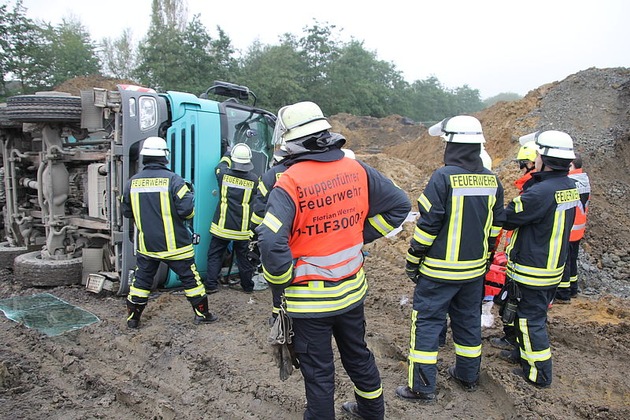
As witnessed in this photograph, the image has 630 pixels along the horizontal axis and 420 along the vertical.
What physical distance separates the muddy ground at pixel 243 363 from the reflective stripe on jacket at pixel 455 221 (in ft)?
3.13

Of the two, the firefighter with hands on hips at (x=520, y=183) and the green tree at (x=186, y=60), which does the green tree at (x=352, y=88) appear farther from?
the firefighter with hands on hips at (x=520, y=183)

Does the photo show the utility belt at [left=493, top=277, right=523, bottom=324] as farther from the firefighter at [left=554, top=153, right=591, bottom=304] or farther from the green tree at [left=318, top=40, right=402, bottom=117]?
the green tree at [left=318, top=40, right=402, bottom=117]

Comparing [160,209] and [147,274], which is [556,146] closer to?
[160,209]

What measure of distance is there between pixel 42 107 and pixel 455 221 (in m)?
4.55

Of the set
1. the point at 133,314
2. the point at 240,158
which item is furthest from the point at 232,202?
the point at 133,314

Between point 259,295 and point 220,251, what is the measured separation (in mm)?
711

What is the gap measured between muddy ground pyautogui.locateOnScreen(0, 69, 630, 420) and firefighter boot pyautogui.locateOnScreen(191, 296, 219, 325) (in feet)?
0.26

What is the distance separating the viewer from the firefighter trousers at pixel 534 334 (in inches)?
137

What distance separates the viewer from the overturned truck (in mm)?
5070

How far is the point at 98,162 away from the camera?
18.6 feet

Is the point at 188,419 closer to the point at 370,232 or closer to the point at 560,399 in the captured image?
the point at 370,232

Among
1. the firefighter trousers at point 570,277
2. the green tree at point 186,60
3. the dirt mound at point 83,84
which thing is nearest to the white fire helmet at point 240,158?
the firefighter trousers at point 570,277

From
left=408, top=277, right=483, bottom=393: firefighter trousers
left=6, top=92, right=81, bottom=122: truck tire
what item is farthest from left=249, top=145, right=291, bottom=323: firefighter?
left=6, top=92, right=81, bottom=122: truck tire

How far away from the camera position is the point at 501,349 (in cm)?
421
